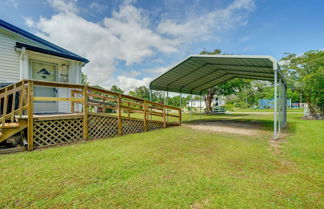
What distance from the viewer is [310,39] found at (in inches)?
554

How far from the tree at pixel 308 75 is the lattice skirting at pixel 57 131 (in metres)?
16.3

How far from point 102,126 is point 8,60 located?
4553 millimetres

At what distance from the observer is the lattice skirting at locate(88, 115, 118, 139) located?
529 cm

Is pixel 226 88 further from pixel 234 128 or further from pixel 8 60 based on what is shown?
pixel 8 60

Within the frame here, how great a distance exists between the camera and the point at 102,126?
18.2 ft

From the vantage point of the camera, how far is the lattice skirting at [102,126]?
5293 mm

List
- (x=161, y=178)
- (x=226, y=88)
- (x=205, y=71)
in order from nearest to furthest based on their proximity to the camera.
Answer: (x=161, y=178), (x=205, y=71), (x=226, y=88)

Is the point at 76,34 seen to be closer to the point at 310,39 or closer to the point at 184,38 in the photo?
the point at 184,38

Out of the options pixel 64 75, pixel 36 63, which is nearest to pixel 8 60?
pixel 36 63

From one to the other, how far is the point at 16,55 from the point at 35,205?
681cm

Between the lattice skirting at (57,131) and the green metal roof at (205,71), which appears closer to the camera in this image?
the lattice skirting at (57,131)

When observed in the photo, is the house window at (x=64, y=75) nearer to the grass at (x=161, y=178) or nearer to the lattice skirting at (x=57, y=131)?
the lattice skirting at (x=57, y=131)

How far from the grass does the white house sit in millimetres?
3820

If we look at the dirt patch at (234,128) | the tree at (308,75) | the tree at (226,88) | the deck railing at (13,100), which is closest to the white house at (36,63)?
the deck railing at (13,100)
